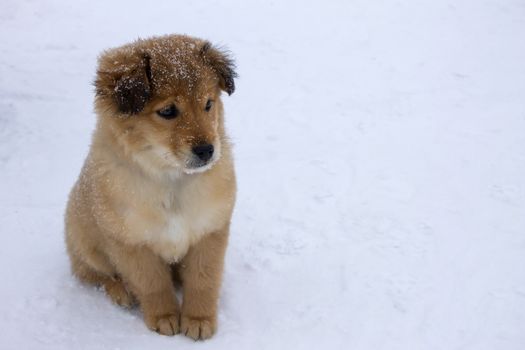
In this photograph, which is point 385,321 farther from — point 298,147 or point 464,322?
point 298,147

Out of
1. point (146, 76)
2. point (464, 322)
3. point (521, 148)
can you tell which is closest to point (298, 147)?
point (521, 148)

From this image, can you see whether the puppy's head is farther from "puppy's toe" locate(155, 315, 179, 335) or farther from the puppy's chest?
"puppy's toe" locate(155, 315, 179, 335)

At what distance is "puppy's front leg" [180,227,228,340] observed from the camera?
3.90m

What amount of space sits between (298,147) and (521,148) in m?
2.29

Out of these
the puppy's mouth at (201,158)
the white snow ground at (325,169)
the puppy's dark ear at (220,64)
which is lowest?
the white snow ground at (325,169)

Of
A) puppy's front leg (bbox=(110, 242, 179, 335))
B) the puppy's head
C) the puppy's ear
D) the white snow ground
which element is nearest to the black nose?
the puppy's head

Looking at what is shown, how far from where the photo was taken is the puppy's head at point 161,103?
331 cm

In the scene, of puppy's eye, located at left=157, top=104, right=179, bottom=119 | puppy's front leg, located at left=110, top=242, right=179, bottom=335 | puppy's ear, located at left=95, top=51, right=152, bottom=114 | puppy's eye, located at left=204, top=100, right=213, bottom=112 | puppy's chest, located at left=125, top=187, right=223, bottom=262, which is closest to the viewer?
puppy's ear, located at left=95, top=51, right=152, bottom=114

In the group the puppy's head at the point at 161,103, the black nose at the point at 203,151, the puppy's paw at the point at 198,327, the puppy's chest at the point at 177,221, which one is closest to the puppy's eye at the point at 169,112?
the puppy's head at the point at 161,103

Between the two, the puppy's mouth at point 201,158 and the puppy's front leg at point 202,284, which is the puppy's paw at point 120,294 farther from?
the puppy's mouth at point 201,158

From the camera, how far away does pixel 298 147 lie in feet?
20.6

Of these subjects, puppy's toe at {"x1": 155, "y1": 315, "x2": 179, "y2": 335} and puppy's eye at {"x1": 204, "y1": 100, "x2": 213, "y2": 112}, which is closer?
puppy's eye at {"x1": 204, "y1": 100, "x2": 213, "y2": 112}

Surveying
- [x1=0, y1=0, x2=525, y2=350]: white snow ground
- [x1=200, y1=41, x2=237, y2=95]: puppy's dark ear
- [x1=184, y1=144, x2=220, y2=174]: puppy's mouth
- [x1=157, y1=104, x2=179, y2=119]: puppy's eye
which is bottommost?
[x1=0, y1=0, x2=525, y2=350]: white snow ground

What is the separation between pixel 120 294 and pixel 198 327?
0.65 m
